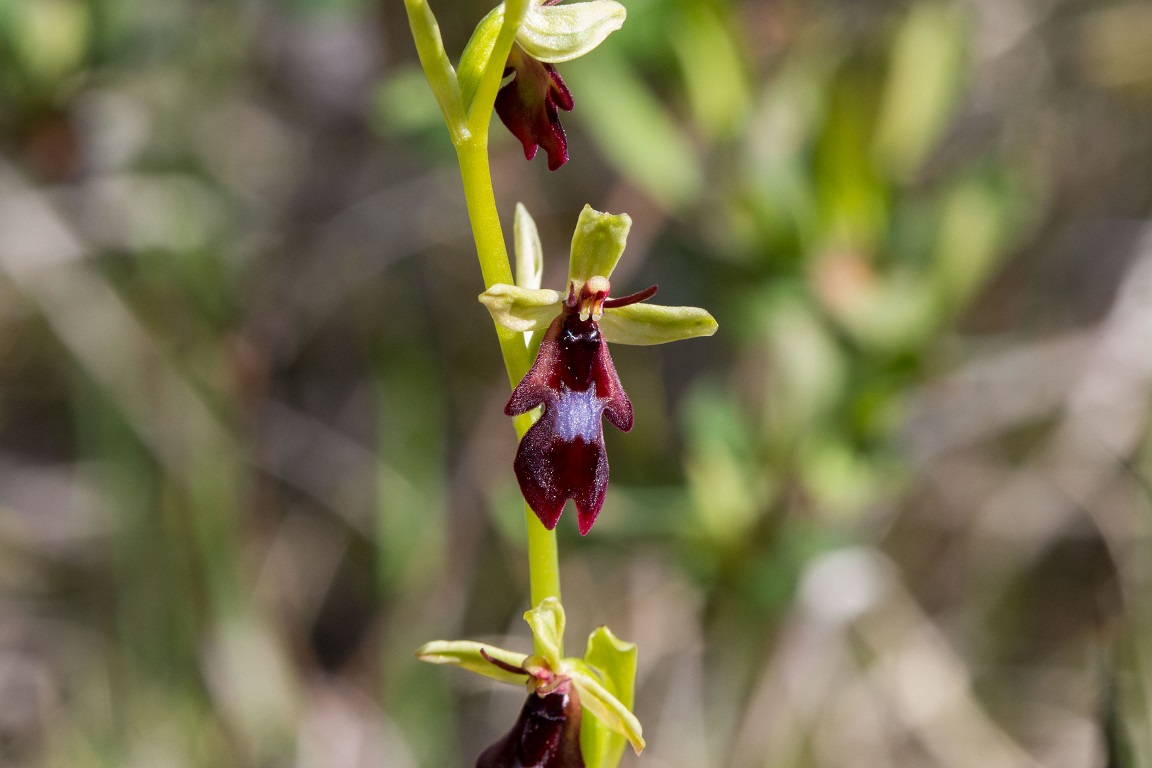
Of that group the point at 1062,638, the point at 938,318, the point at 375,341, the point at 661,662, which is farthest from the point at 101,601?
the point at 1062,638

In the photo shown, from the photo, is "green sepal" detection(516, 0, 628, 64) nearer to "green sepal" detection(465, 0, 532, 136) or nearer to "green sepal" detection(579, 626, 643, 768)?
"green sepal" detection(465, 0, 532, 136)

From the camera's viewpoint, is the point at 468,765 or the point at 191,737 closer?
the point at 191,737

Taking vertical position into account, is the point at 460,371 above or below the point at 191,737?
above

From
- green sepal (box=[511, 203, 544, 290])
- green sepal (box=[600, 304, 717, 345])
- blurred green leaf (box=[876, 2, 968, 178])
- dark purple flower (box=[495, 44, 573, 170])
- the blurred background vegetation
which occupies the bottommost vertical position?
the blurred background vegetation

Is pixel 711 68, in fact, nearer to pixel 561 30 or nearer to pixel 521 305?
pixel 561 30

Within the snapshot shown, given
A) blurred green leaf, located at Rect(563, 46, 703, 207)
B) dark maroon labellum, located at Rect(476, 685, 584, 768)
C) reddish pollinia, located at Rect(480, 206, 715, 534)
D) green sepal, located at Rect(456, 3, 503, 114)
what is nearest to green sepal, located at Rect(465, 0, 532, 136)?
green sepal, located at Rect(456, 3, 503, 114)

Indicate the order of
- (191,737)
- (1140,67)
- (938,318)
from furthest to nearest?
(1140,67) → (191,737) → (938,318)

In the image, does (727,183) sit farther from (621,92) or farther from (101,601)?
(101,601)
